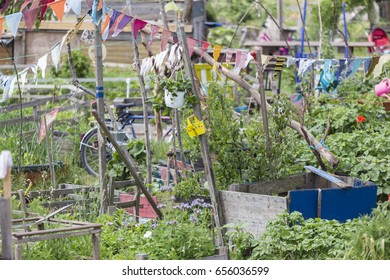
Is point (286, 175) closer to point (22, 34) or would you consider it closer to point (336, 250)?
point (336, 250)

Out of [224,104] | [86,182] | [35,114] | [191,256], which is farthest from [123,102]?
[191,256]

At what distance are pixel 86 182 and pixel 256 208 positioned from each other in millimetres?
3874

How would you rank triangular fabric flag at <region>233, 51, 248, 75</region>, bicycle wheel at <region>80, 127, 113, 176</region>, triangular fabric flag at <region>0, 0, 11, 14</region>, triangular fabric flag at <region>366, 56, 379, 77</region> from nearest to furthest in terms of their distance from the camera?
triangular fabric flag at <region>233, 51, 248, 75</region> → triangular fabric flag at <region>366, 56, 379, 77</region> → triangular fabric flag at <region>0, 0, 11, 14</region> → bicycle wheel at <region>80, 127, 113, 176</region>

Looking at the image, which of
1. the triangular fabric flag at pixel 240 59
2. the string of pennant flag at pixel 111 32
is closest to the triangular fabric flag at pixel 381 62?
the string of pennant flag at pixel 111 32

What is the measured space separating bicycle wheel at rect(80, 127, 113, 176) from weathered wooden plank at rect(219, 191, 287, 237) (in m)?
3.78

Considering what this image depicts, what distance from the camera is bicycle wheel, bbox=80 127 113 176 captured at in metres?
12.1

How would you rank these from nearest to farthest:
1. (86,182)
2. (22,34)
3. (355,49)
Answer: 1. (86,182)
2. (22,34)
3. (355,49)

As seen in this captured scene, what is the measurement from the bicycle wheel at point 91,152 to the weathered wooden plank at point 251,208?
3.78m

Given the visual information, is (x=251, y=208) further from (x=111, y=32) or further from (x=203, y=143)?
(x=111, y=32)

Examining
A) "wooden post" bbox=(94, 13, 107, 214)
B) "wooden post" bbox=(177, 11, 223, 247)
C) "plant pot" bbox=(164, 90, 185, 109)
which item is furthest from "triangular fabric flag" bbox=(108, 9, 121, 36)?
"plant pot" bbox=(164, 90, 185, 109)

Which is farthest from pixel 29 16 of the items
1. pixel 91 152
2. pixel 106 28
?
pixel 91 152

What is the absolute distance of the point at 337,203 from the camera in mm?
8438

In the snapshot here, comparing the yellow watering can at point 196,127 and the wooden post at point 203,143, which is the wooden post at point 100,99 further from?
the yellow watering can at point 196,127

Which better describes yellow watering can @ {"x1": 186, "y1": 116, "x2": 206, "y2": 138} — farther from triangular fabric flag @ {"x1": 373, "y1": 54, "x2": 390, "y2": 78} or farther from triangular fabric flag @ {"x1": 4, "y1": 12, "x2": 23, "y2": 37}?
triangular fabric flag @ {"x1": 373, "y1": 54, "x2": 390, "y2": 78}
